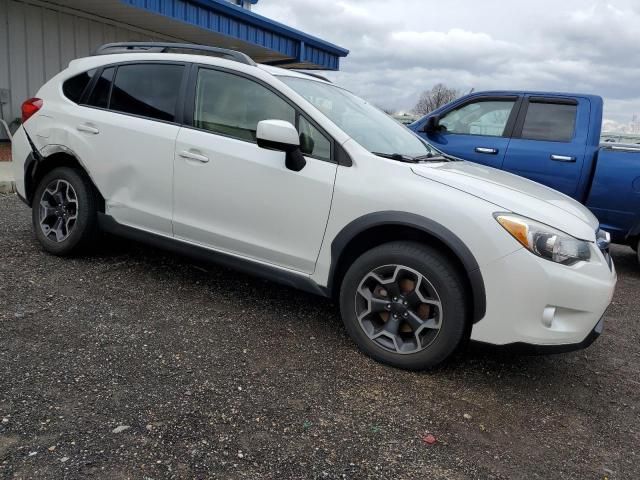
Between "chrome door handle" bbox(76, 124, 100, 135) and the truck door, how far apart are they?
13.9ft

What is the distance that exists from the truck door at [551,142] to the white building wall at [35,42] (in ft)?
28.5

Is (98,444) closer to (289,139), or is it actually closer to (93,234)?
(289,139)

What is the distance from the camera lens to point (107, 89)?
4.25 metres

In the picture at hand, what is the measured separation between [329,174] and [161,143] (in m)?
1.37

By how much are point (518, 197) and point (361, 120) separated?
4.25ft

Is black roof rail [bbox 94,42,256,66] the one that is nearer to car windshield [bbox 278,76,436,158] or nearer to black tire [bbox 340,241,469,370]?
car windshield [bbox 278,76,436,158]

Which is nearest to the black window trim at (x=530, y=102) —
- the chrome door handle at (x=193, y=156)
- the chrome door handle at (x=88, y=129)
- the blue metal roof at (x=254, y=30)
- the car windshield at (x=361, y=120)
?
the car windshield at (x=361, y=120)

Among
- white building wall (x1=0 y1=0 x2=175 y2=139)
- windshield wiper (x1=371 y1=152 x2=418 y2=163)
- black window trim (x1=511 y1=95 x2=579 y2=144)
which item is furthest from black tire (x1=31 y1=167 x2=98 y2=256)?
white building wall (x1=0 y1=0 x2=175 y2=139)

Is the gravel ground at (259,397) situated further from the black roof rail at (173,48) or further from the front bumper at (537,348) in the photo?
the black roof rail at (173,48)

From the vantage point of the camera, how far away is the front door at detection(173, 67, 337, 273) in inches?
129

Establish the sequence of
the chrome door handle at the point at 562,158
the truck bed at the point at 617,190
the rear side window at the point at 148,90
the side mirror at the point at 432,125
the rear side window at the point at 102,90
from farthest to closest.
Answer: the side mirror at the point at 432,125, the chrome door handle at the point at 562,158, the truck bed at the point at 617,190, the rear side window at the point at 102,90, the rear side window at the point at 148,90

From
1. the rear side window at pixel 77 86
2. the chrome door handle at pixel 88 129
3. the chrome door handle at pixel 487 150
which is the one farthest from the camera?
the chrome door handle at pixel 487 150

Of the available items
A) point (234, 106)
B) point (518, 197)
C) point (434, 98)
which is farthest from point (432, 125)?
point (434, 98)

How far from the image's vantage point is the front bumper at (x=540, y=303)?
273 centimetres
